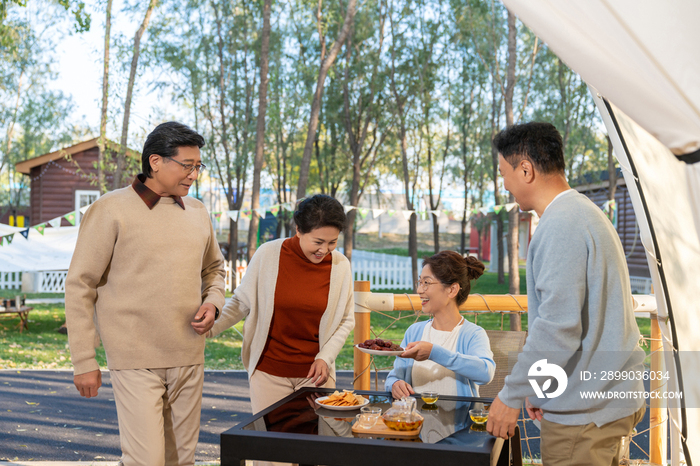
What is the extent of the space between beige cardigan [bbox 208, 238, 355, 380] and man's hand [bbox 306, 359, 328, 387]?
40 mm

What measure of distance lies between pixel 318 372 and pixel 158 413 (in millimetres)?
815

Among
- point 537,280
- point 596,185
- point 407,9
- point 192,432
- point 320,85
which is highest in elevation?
point 407,9

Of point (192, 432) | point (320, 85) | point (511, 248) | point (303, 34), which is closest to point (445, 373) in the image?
point (192, 432)

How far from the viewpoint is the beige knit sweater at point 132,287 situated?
2395 millimetres

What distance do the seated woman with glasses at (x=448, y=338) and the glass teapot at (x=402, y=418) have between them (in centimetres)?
68

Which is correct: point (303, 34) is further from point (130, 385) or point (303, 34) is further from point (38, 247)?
point (130, 385)

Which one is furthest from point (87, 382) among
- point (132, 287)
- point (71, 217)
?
point (71, 217)

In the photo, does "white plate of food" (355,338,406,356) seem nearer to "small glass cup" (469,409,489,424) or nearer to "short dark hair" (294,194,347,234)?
"small glass cup" (469,409,489,424)

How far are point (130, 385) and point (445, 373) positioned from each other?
1553 millimetres

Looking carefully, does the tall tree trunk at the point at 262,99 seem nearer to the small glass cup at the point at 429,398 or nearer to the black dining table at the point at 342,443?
the small glass cup at the point at 429,398

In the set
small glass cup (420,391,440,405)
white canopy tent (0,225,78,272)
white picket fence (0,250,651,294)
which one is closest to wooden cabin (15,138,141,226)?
white picket fence (0,250,651,294)

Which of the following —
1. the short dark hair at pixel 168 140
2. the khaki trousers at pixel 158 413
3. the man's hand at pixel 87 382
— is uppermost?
the short dark hair at pixel 168 140

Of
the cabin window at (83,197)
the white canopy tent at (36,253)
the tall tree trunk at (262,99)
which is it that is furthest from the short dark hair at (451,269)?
the cabin window at (83,197)

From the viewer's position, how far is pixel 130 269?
2482 millimetres
